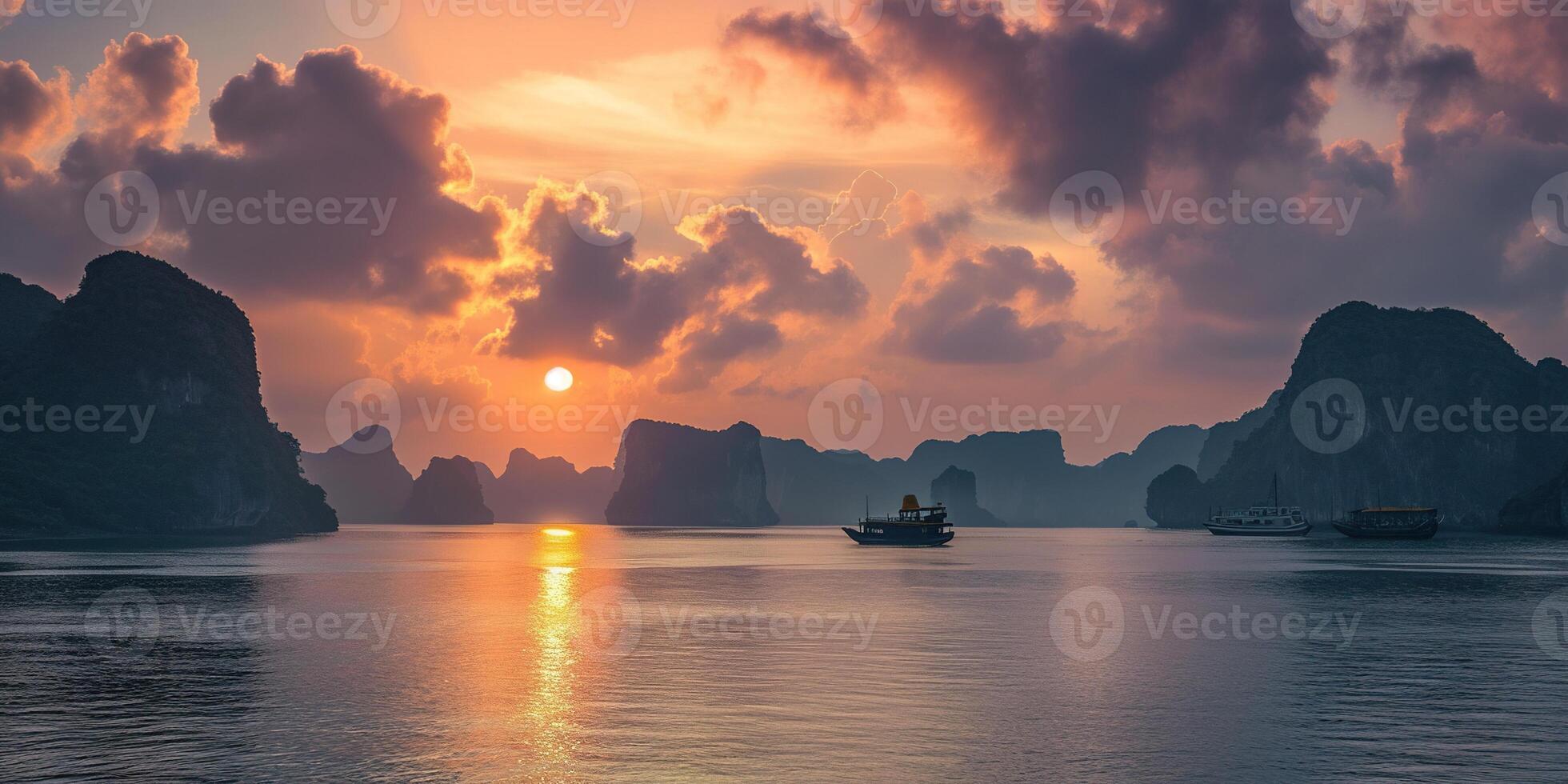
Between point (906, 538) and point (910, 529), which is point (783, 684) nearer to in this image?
point (910, 529)

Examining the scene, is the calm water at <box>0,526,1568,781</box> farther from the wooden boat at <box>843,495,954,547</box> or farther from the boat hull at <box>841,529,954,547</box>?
the boat hull at <box>841,529,954,547</box>

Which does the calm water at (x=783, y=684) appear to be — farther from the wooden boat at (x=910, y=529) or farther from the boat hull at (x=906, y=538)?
the boat hull at (x=906, y=538)

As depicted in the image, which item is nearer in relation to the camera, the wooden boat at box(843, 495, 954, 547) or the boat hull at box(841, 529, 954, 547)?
the wooden boat at box(843, 495, 954, 547)

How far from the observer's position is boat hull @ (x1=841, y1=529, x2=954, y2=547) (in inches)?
7156

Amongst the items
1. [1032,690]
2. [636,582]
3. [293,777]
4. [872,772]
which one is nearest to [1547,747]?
[1032,690]

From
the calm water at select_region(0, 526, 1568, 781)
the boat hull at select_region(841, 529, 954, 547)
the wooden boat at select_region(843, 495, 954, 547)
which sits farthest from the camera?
the boat hull at select_region(841, 529, 954, 547)

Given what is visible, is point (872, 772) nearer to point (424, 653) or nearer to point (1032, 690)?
point (1032, 690)

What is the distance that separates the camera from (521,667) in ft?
138

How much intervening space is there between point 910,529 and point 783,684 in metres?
147

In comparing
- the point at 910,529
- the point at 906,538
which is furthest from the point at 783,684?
the point at 906,538

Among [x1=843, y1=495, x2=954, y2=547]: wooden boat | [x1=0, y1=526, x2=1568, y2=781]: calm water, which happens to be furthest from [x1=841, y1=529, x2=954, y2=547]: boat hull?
[x1=0, y1=526, x2=1568, y2=781]: calm water

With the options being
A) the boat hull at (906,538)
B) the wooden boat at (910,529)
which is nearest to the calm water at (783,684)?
the wooden boat at (910,529)

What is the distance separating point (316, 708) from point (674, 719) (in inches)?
Result: 419

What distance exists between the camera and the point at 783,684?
3700cm
